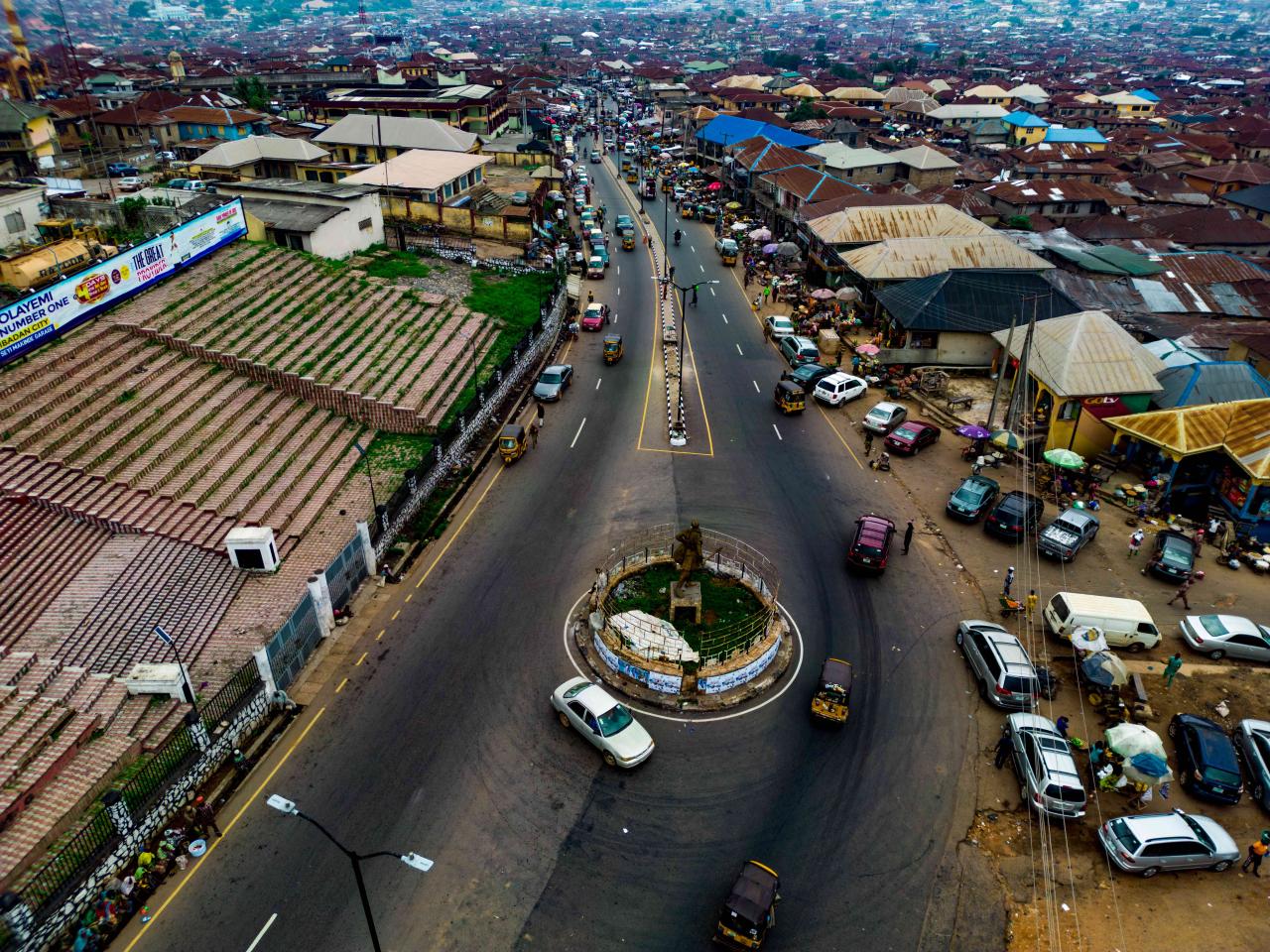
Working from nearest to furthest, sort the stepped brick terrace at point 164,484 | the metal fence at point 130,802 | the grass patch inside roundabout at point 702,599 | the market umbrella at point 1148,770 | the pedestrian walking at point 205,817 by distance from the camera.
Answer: the metal fence at point 130,802 < the pedestrian walking at point 205,817 < the stepped brick terrace at point 164,484 < the market umbrella at point 1148,770 < the grass patch inside roundabout at point 702,599

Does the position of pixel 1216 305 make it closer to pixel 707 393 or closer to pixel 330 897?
pixel 707 393

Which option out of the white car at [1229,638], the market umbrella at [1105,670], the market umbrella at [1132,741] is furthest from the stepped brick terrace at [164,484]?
the white car at [1229,638]

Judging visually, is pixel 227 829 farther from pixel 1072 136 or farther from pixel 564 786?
pixel 1072 136

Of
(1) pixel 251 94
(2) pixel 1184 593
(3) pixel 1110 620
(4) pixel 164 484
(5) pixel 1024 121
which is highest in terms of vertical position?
(1) pixel 251 94

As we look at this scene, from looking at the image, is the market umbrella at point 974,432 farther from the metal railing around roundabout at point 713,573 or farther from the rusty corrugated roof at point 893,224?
the rusty corrugated roof at point 893,224

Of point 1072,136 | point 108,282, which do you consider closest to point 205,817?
point 108,282

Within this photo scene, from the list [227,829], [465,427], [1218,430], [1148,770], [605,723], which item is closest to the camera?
[227,829]

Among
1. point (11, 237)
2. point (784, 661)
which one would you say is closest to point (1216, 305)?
point (784, 661)
